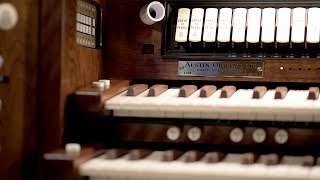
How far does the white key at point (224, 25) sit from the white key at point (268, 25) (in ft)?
0.39

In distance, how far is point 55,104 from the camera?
1.74m

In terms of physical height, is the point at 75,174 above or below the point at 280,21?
below

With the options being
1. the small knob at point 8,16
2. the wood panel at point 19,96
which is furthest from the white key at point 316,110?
the small knob at point 8,16

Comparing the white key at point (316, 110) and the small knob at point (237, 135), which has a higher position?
the white key at point (316, 110)

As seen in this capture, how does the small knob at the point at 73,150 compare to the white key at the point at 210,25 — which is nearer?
the small knob at the point at 73,150

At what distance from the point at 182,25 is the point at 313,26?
461mm

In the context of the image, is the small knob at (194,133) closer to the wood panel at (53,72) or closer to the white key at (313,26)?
the wood panel at (53,72)

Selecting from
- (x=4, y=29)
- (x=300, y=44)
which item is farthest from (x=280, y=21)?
(x=4, y=29)

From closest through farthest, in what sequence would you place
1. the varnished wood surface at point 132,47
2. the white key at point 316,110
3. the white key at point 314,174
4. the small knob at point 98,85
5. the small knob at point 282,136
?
the white key at point 314,174, the white key at point 316,110, the small knob at point 282,136, the small knob at point 98,85, the varnished wood surface at point 132,47

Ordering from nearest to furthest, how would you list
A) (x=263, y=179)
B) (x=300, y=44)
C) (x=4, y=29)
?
(x=263, y=179) → (x=4, y=29) → (x=300, y=44)

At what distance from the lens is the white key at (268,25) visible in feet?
6.37

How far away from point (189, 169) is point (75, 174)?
331 mm

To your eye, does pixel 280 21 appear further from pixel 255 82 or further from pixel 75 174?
pixel 75 174

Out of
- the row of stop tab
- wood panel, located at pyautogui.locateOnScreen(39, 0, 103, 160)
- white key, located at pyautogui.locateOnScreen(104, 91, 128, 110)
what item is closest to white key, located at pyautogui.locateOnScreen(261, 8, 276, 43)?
the row of stop tab
